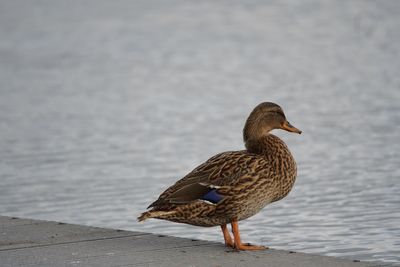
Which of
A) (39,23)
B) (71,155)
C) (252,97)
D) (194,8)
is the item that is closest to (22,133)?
(71,155)

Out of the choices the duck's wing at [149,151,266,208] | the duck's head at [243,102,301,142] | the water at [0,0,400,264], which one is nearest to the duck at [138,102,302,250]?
the duck's wing at [149,151,266,208]

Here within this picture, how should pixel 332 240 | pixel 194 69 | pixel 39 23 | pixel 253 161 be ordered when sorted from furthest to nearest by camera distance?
pixel 39 23
pixel 194 69
pixel 332 240
pixel 253 161

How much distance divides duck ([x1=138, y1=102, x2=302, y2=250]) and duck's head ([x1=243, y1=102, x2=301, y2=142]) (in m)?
0.16

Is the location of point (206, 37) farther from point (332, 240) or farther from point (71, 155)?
point (332, 240)

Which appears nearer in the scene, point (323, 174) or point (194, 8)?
point (323, 174)

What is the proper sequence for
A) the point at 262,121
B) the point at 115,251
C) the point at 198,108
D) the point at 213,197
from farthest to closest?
1. the point at 198,108
2. the point at 262,121
3. the point at 213,197
4. the point at 115,251

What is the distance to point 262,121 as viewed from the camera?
7953 millimetres

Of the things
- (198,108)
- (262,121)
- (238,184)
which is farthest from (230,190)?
(198,108)

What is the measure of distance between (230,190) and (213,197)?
11 centimetres

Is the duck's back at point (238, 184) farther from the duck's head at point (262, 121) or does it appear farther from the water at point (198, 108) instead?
the water at point (198, 108)

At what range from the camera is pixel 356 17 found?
83.0 ft

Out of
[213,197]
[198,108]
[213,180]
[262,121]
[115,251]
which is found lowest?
[115,251]

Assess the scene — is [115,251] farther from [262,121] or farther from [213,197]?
[262,121]

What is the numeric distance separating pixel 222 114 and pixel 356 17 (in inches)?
425
